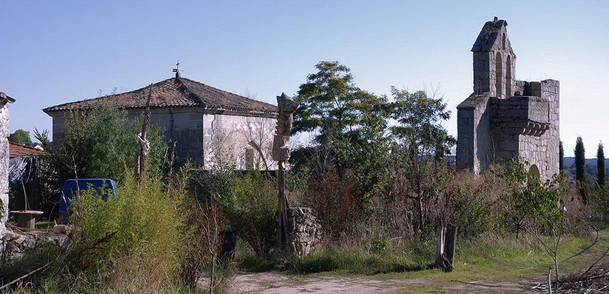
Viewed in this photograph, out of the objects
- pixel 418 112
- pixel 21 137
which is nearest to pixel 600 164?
pixel 418 112

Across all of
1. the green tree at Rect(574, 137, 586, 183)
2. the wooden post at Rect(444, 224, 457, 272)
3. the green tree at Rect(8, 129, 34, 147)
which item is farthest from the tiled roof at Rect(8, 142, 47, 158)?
the green tree at Rect(574, 137, 586, 183)

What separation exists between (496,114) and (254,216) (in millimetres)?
10478

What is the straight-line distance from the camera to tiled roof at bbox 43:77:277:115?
81.1ft

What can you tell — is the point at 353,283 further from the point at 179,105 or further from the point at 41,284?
the point at 179,105

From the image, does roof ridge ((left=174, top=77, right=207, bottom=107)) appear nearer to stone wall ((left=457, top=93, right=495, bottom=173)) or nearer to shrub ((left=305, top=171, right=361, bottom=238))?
stone wall ((left=457, top=93, right=495, bottom=173))

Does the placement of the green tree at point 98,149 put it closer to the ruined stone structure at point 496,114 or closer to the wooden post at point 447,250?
the ruined stone structure at point 496,114

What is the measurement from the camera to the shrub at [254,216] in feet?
38.0

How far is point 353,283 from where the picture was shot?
32.0 feet

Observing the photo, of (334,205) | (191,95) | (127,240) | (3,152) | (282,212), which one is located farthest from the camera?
(191,95)

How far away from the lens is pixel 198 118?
80.3 ft

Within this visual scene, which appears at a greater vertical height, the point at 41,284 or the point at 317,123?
the point at 317,123

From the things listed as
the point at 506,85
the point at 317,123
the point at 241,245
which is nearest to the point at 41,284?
the point at 241,245

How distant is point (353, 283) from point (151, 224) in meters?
3.58

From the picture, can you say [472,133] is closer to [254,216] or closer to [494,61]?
[494,61]
